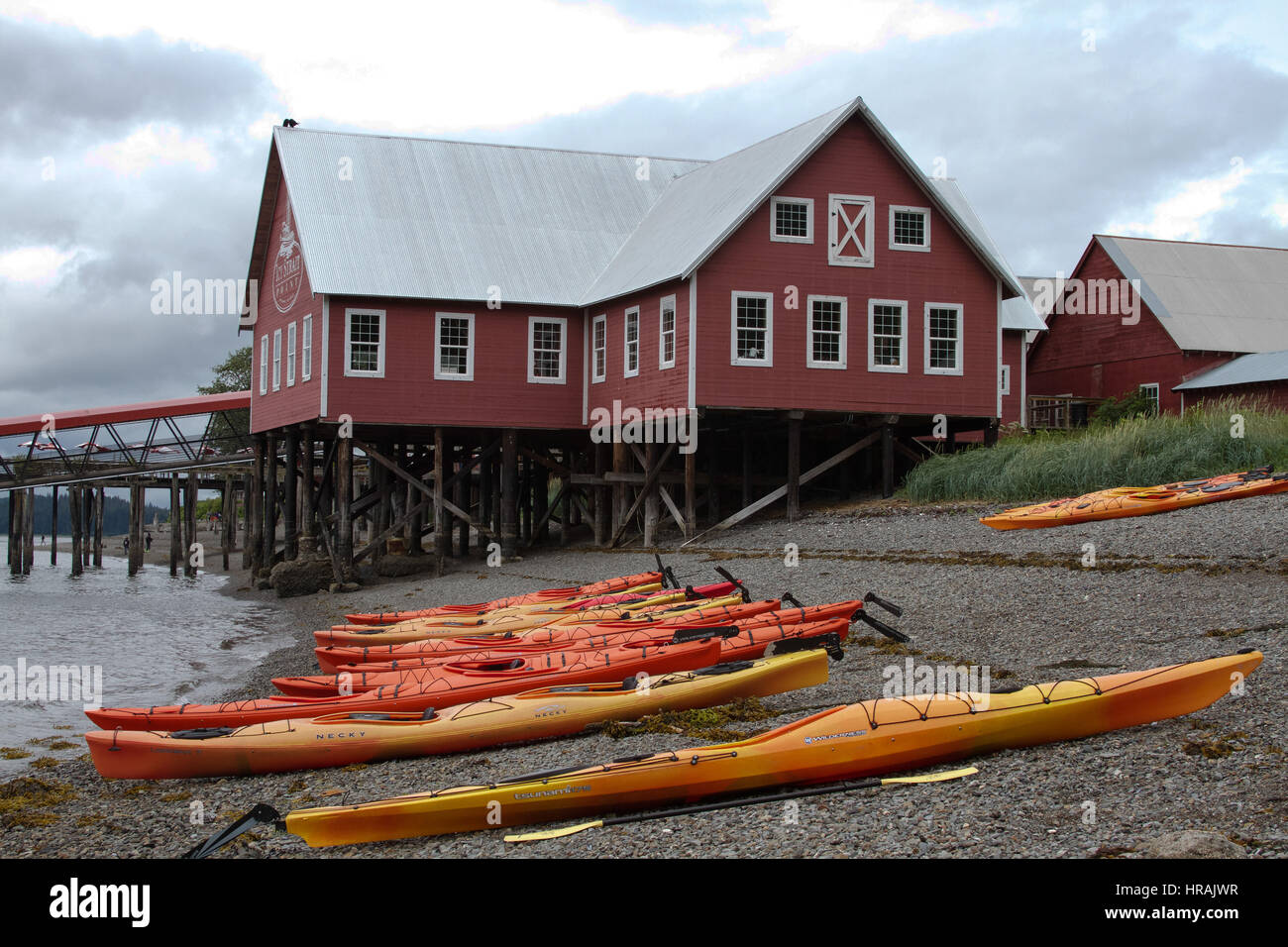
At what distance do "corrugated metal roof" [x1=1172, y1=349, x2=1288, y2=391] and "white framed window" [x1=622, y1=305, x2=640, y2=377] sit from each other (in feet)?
59.4

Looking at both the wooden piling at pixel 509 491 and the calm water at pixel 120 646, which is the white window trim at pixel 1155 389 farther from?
the calm water at pixel 120 646

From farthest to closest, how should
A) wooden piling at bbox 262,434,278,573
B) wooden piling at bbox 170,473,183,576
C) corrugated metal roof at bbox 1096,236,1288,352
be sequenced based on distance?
wooden piling at bbox 170,473,183,576
corrugated metal roof at bbox 1096,236,1288,352
wooden piling at bbox 262,434,278,573

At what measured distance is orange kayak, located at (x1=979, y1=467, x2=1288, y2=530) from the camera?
1947 centimetres

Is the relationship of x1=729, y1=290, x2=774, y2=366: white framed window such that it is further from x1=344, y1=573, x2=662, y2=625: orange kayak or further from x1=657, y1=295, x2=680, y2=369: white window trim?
x1=344, y1=573, x2=662, y2=625: orange kayak

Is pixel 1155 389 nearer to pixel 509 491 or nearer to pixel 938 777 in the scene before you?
pixel 509 491

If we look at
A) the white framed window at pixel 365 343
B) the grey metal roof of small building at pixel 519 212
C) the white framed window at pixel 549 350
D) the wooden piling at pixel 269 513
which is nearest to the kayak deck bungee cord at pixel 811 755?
the grey metal roof of small building at pixel 519 212

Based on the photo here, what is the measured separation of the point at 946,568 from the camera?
1825cm

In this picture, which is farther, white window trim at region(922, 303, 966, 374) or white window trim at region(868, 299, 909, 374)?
white window trim at region(922, 303, 966, 374)

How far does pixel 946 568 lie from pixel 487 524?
20.9m

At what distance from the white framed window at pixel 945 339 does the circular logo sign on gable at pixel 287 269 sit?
1560 cm

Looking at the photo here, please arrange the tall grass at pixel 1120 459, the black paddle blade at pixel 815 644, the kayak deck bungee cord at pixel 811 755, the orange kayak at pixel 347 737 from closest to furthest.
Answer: the kayak deck bungee cord at pixel 811 755 → the orange kayak at pixel 347 737 → the black paddle blade at pixel 815 644 → the tall grass at pixel 1120 459

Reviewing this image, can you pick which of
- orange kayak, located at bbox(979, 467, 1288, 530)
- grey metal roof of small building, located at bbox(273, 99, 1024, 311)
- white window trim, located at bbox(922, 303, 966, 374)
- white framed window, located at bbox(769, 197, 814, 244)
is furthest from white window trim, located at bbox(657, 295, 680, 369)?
orange kayak, located at bbox(979, 467, 1288, 530)

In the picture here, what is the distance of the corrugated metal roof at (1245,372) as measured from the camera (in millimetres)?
34438
